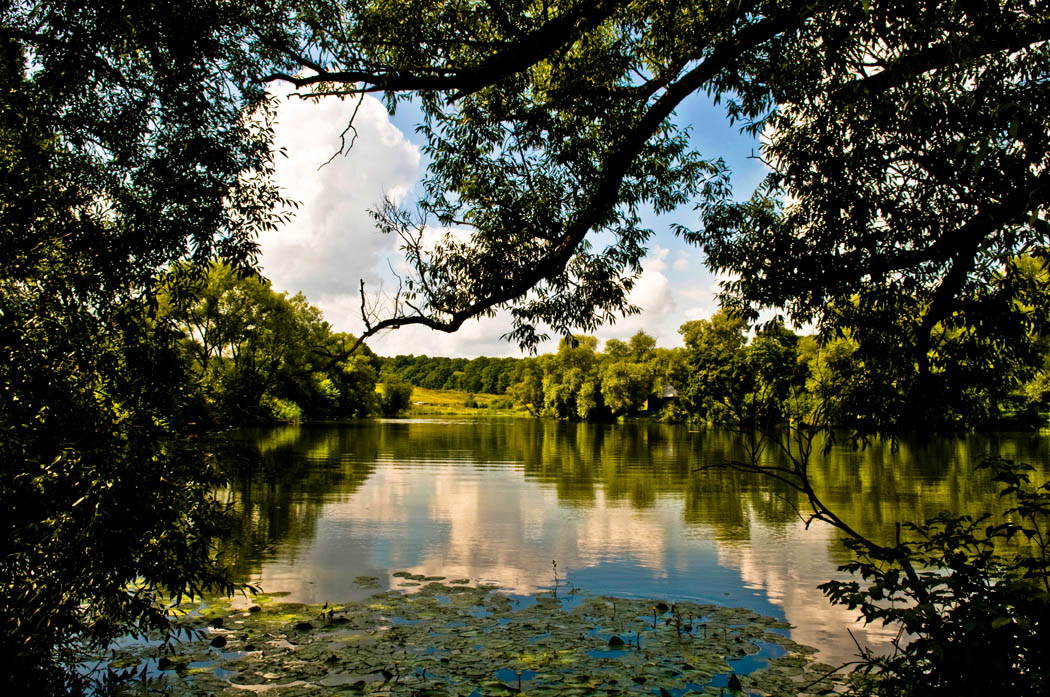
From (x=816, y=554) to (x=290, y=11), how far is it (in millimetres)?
12228

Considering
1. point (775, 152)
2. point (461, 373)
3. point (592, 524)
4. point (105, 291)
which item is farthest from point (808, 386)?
point (461, 373)

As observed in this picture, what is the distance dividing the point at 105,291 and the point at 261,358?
4731 cm

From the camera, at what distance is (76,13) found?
690 cm

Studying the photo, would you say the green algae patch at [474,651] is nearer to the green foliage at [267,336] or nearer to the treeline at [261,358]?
the treeline at [261,358]

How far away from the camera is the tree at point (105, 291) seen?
511cm

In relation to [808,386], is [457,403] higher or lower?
lower

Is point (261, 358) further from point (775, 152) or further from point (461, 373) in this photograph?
point (461, 373)

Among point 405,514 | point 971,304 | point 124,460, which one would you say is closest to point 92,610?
point 124,460

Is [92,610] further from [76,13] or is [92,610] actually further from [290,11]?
[290,11]

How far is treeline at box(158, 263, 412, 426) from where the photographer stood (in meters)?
6.89

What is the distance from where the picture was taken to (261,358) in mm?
50938

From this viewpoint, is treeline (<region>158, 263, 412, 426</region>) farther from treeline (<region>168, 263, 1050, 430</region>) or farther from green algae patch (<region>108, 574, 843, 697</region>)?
green algae patch (<region>108, 574, 843, 697</region>)

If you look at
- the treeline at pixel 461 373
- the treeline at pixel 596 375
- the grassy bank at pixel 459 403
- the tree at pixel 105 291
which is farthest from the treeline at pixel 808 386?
the treeline at pixel 461 373

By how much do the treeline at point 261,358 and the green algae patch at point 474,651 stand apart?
7.90 ft
